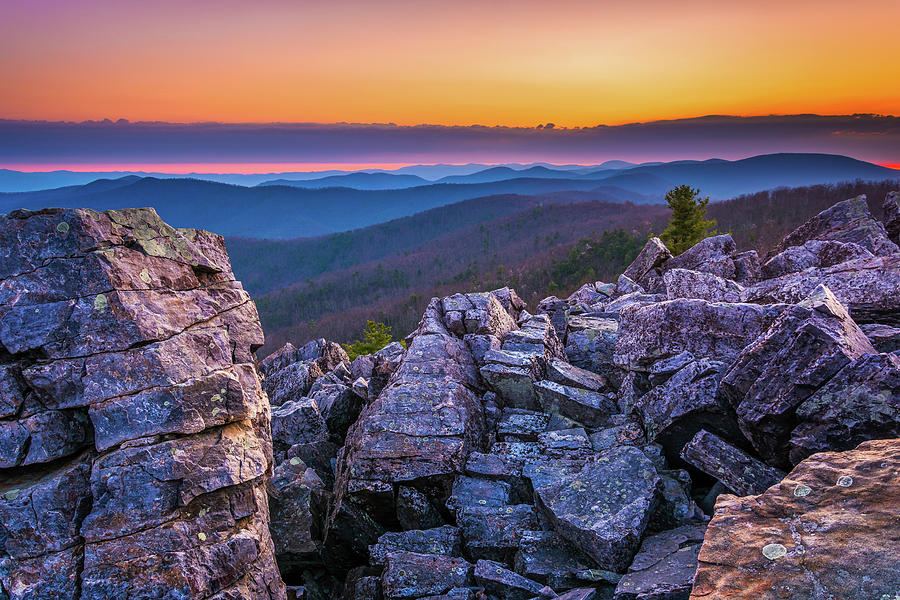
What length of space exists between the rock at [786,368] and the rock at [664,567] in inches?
102

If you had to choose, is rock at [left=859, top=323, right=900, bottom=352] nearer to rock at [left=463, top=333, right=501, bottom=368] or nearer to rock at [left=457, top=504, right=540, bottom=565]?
rock at [left=457, top=504, right=540, bottom=565]

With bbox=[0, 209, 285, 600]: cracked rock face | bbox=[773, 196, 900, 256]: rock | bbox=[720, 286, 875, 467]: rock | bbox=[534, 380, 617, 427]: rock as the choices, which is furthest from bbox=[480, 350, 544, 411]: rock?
bbox=[773, 196, 900, 256]: rock

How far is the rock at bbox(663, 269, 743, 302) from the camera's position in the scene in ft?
63.2

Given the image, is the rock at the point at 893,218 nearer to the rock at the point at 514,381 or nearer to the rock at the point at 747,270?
the rock at the point at 747,270

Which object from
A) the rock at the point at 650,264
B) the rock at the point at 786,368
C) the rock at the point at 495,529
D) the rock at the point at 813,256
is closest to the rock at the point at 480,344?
the rock at the point at 495,529

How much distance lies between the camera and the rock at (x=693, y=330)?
1349 centimetres

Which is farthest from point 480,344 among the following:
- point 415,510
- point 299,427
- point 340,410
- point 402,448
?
point 299,427

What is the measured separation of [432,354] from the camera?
663 inches

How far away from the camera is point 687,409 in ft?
37.7

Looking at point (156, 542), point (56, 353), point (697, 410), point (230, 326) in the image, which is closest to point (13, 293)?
point (56, 353)

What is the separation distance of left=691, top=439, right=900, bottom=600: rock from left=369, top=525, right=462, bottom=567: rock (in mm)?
6317

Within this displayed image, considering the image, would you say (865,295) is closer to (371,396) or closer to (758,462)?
(758,462)

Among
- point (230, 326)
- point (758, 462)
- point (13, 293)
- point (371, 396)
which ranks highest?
point (13, 293)

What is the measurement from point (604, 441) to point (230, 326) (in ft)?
35.7
